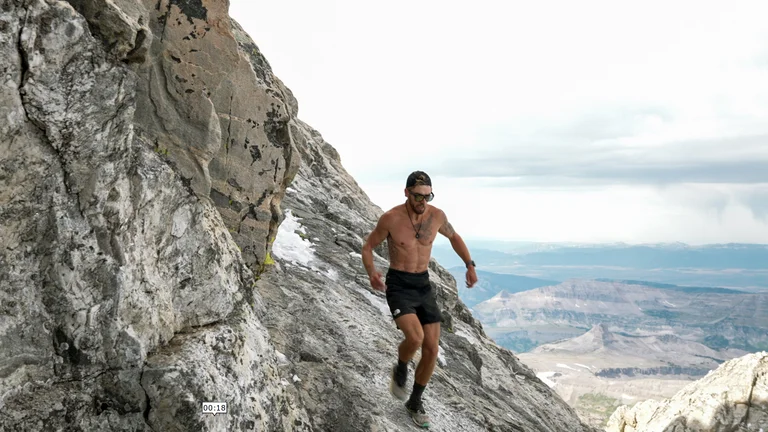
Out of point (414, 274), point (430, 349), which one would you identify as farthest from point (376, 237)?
point (430, 349)

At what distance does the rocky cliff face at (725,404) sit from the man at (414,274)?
3366 centimetres

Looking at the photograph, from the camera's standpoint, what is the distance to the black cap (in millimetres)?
10258

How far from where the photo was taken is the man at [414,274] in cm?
1023

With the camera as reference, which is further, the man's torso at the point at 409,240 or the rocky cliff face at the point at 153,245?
the man's torso at the point at 409,240

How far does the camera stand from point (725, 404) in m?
35.9

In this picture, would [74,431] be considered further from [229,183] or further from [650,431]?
[650,431]

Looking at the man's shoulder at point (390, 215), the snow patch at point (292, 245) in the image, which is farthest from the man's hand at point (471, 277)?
the snow patch at point (292, 245)

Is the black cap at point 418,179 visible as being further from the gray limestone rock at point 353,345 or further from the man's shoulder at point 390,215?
the gray limestone rock at point 353,345

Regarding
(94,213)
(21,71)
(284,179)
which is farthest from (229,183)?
(21,71)
